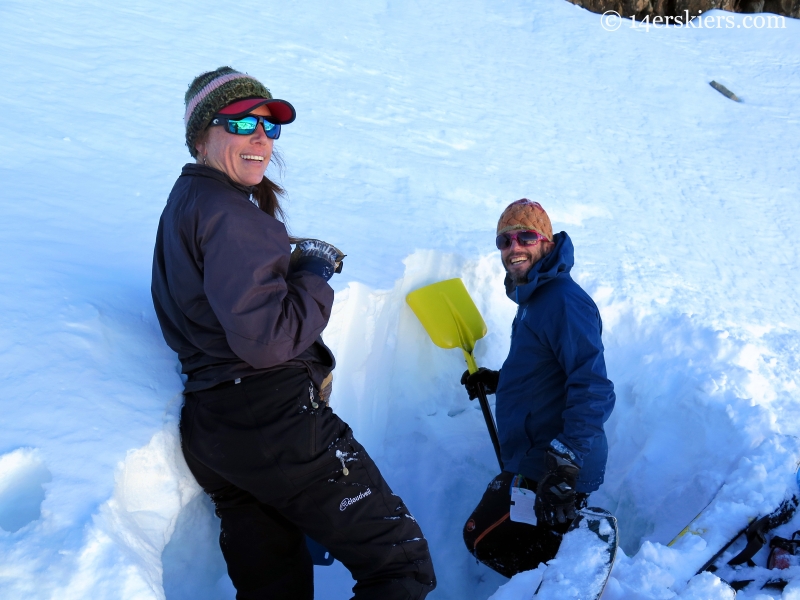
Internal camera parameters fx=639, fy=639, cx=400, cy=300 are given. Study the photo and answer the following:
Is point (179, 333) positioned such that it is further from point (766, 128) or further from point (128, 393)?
point (766, 128)

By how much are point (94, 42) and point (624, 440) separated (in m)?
5.59

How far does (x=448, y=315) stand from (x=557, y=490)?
147cm

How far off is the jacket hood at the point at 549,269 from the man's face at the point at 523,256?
0.14 ft

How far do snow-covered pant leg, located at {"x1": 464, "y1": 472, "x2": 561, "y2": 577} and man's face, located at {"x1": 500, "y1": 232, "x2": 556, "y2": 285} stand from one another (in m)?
0.97

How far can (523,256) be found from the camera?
275 cm

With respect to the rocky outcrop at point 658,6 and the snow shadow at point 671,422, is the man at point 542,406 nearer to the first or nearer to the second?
the snow shadow at point 671,422

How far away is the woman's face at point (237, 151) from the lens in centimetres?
198

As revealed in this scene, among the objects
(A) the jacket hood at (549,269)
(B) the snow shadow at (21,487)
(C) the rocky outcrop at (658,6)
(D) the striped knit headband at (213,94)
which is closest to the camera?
(B) the snow shadow at (21,487)

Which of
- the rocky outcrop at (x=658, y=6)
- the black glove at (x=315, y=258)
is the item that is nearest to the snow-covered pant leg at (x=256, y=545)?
the black glove at (x=315, y=258)

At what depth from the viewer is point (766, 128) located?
27.5 ft

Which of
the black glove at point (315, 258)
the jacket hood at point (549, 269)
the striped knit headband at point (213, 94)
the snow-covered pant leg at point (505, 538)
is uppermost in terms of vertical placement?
the striped knit headband at point (213, 94)

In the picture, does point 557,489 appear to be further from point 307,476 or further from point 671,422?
point 671,422

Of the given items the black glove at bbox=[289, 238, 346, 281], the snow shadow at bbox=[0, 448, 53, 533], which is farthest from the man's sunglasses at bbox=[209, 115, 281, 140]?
the snow shadow at bbox=[0, 448, 53, 533]

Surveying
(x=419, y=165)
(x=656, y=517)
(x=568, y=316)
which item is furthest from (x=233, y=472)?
(x=419, y=165)
